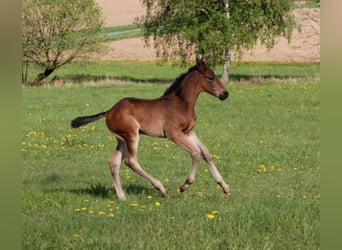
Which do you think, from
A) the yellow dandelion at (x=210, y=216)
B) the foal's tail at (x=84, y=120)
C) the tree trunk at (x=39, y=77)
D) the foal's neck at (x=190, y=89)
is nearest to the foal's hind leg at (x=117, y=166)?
the foal's tail at (x=84, y=120)

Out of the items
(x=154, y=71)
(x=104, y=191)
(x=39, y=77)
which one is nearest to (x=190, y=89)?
(x=104, y=191)

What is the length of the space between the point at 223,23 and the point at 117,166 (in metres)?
31.0

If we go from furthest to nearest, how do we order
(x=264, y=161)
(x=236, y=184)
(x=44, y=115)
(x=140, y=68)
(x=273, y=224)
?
1. (x=140, y=68)
2. (x=44, y=115)
3. (x=264, y=161)
4. (x=236, y=184)
5. (x=273, y=224)

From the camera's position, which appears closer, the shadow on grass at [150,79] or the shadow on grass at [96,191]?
the shadow on grass at [96,191]

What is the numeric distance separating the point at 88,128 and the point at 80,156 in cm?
510

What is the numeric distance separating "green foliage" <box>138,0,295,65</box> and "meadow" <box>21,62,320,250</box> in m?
15.0

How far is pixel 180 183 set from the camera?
34.6 ft

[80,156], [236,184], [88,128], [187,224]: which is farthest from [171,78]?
[187,224]

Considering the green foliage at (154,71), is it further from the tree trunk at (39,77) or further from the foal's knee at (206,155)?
the foal's knee at (206,155)

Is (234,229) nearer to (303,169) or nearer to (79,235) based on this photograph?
(79,235)

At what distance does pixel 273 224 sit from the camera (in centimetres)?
672

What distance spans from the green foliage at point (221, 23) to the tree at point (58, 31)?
498 cm

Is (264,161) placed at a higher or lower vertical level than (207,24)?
lower

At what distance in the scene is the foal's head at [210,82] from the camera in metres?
9.21
